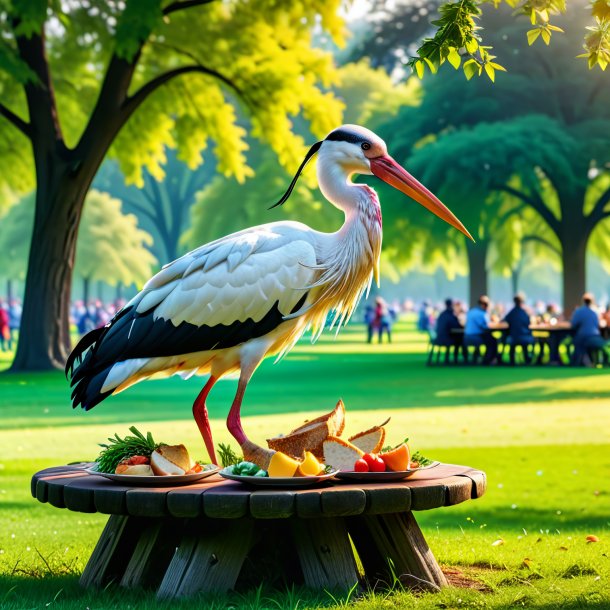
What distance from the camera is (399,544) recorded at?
6316mm

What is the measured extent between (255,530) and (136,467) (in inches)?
27.6

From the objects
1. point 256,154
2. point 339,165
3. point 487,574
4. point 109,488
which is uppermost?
point 256,154

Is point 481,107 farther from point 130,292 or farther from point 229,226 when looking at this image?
point 130,292

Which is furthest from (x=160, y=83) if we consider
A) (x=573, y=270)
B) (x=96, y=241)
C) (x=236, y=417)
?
(x=96, y=241)

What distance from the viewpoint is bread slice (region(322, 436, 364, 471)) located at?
21.1 ft

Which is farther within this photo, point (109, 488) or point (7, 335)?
point (7, 335)

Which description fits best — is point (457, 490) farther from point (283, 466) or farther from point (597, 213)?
point (597, 213)

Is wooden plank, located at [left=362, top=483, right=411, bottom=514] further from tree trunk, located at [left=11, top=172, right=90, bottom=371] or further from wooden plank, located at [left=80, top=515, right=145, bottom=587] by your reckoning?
tree trunk, located at [left=11, top=172, right=90, bottom=371]

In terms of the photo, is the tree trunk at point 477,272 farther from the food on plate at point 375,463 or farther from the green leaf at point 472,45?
the food on plate at point 375,463

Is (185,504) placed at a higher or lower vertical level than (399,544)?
higher

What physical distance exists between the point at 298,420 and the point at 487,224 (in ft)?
73.6

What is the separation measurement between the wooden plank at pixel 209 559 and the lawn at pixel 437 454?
0.41ft

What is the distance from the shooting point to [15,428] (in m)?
16.3

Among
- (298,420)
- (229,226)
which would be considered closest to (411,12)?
(229,226)
